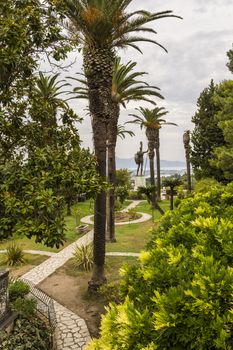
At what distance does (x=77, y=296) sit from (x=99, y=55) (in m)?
9.21

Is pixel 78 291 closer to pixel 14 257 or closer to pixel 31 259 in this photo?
pixel 14 257

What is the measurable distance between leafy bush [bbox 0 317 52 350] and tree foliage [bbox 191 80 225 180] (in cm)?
2239

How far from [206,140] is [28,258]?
1889 cm

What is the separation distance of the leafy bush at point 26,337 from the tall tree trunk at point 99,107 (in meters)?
3.83

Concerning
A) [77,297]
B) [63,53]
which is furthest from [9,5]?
[77,297]

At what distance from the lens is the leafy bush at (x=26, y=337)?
731cm

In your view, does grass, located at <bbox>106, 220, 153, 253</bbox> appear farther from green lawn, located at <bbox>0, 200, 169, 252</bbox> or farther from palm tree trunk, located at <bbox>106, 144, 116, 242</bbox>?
palm tree trunk, located at <bbox>106, 144, 116, 242</bbox>

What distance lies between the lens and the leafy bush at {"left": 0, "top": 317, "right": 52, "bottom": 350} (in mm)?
7312

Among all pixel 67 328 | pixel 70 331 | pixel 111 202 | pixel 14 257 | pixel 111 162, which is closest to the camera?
pixel 70 331

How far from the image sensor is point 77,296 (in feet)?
39.4

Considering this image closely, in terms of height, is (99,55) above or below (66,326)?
above

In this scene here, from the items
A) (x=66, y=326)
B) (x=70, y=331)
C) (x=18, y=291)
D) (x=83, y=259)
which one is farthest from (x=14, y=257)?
(x=70, y=331)

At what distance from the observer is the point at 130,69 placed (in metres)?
20.2

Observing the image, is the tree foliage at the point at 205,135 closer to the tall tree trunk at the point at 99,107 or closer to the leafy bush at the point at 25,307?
the tall tree trunk at the point at 99,107
